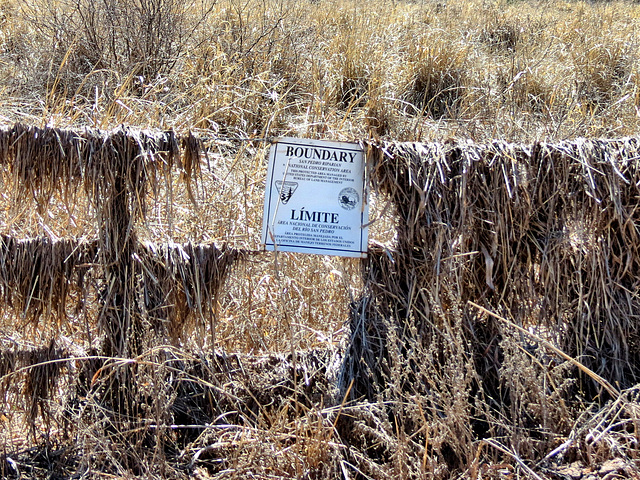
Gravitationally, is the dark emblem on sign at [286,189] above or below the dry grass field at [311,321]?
above

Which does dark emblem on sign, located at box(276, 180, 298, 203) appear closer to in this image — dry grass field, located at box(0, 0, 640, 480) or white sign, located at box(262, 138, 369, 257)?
white sign, located at box(262, 138, 369, 257)

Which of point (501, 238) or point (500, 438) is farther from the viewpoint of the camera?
point (501, 238)

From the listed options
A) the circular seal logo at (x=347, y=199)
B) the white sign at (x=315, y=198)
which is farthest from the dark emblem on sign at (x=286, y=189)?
the circular seal logo at (x=347, y=199)

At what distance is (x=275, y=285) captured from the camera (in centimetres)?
286

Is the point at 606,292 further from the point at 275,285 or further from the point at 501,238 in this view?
the point at 275,285

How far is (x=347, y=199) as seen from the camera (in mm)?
2254

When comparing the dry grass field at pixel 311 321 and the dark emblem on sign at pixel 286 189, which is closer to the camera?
the dry grass field at pixel 311 321

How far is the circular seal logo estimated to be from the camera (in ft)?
7.38

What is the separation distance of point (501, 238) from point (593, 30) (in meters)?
4.91

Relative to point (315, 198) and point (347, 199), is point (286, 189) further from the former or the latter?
point (347, 199)

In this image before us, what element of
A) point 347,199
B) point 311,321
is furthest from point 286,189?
point 311,321

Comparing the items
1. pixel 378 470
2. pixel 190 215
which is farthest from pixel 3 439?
pixel 378 470

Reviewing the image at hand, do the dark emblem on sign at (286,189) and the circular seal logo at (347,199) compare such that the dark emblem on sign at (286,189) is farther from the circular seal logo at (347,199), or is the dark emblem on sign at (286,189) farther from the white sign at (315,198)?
the circular seal logo at (347,199)

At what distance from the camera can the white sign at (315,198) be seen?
7.29 ft
